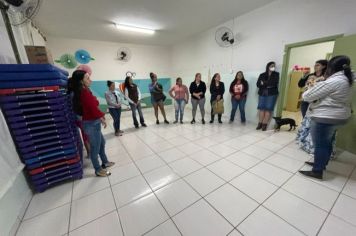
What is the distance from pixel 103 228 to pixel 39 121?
135 centimetres

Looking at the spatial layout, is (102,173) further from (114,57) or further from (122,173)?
(114,57)

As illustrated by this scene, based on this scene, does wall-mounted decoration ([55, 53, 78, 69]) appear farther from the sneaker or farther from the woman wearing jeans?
the woman wearing jeans

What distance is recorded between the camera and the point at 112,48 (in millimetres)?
5680

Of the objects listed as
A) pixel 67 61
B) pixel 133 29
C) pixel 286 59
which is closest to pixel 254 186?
pixel 286 59

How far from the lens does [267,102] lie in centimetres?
366

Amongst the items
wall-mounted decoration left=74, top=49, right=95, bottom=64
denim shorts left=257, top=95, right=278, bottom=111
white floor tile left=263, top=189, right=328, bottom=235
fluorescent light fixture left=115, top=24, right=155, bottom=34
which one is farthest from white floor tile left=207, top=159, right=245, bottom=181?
wall-mounted decoration left=74, top=49, right=95, bottom=64

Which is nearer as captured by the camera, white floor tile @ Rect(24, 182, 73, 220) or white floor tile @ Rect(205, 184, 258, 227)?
white floor tile @ Rect(205, 184, 258, 227)

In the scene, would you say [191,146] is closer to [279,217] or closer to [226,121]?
[279,217]

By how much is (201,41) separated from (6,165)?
555 cm

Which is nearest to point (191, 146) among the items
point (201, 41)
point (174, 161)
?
point (174, 161)

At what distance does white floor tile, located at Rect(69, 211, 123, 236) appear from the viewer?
1.32 m

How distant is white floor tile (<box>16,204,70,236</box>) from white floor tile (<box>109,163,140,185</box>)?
22.5 inches

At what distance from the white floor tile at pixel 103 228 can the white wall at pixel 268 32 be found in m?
3.99

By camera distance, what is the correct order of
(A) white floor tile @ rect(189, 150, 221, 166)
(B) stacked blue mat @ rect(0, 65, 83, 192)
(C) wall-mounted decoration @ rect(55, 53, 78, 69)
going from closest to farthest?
(B) stacked blue mat @ rect(0, 65, 83, 192) < (A) white floor tile @ rect(189, 150, 221, 166) < (C) wall-mounted decoration @ rect(55, 53, 78, 69)
